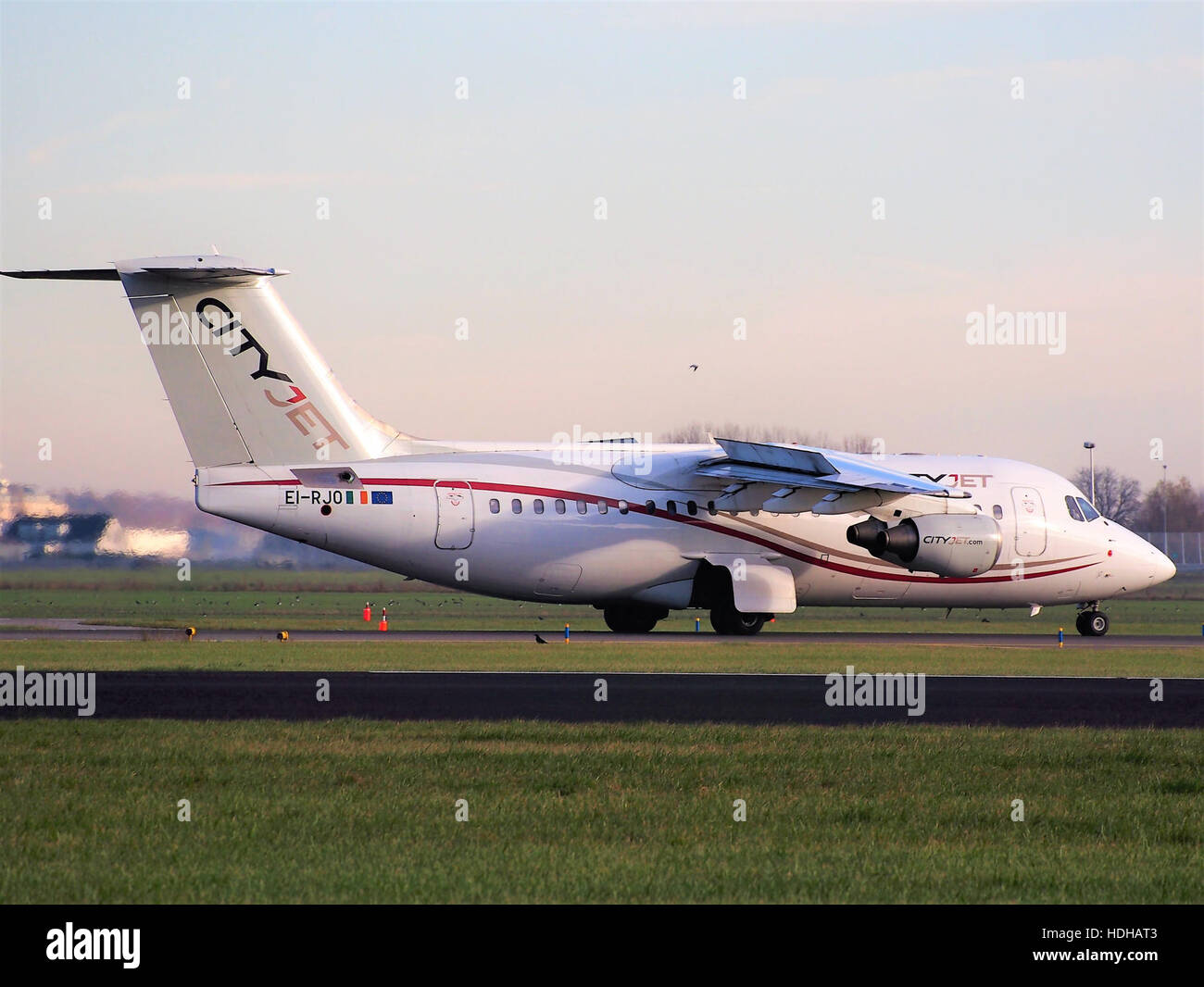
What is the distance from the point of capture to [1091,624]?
40.3m

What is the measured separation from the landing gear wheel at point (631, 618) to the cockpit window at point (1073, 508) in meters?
11.7

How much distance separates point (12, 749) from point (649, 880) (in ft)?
27.6

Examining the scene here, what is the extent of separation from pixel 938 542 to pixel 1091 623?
25.9 ft

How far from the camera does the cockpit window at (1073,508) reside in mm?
39656

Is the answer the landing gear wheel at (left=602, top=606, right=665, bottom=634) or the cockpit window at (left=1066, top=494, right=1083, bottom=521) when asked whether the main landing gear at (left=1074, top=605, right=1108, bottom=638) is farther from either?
the landing gear wheel at (left=602, top=606, right=665, bottom=634)

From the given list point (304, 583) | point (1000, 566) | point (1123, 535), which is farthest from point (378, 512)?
point (304, 583)

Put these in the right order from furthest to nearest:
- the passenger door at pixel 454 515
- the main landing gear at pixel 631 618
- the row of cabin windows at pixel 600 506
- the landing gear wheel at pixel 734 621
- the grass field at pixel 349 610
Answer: the grass field at pixel 349 610 < the main landing gear at pixel 631 618 < the landing gear wheel at pixel 734 621 < the row of cabin windows at pixel 600 506 < the passenger door at pixel 454 515

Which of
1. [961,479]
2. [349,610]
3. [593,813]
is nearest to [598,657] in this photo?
[961,479]

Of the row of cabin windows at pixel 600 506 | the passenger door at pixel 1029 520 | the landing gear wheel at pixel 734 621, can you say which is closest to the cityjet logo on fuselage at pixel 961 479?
the passenger door at pixel 1029 520

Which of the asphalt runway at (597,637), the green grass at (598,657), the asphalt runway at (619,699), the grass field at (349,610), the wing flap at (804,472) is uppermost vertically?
the wing flap at (804,472)

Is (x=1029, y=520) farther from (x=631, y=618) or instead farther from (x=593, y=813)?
(x=593, y=813)

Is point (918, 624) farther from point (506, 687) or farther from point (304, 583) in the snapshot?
point (304, 583)

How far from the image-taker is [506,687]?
72.7 feet

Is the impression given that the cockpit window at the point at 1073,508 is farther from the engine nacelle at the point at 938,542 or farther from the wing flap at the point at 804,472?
the wing flap at the point at 804,472
